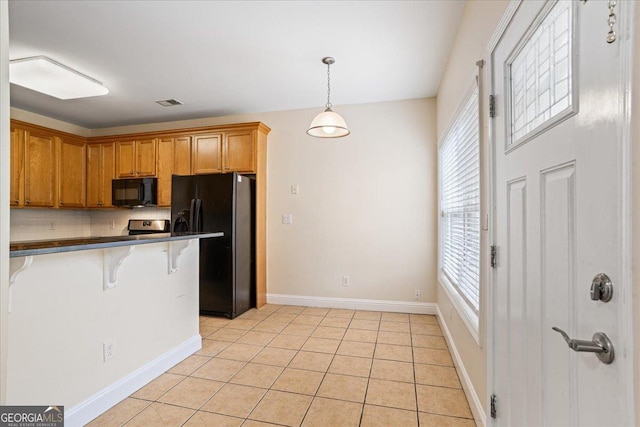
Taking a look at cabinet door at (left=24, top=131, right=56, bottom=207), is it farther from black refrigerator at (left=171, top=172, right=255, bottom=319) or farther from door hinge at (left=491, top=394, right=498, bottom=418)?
door hinge at (left=491, top=394, right=498, bottom=418)

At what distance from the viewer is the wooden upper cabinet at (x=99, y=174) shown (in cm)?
469

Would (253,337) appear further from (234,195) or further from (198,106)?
(198,106)

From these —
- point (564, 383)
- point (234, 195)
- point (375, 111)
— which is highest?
point (375, 111)

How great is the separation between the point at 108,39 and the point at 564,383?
3582mm

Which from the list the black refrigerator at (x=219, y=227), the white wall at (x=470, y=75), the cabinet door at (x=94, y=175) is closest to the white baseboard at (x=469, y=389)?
the white wall at (x=470, y=75)

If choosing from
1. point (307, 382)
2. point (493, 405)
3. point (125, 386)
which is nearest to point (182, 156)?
point (125, 386)

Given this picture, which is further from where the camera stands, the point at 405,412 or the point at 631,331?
the point at 405,412

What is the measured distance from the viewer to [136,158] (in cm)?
453

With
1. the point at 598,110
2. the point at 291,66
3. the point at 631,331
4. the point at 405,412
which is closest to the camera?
the point at 631,331

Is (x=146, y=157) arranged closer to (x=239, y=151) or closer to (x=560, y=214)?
(x=239, y=151)

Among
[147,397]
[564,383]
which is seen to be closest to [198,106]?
[147,397]

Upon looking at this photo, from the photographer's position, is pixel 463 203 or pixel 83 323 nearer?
pixel 83 323

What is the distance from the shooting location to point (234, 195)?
366cm

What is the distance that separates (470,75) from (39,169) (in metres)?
5.24
